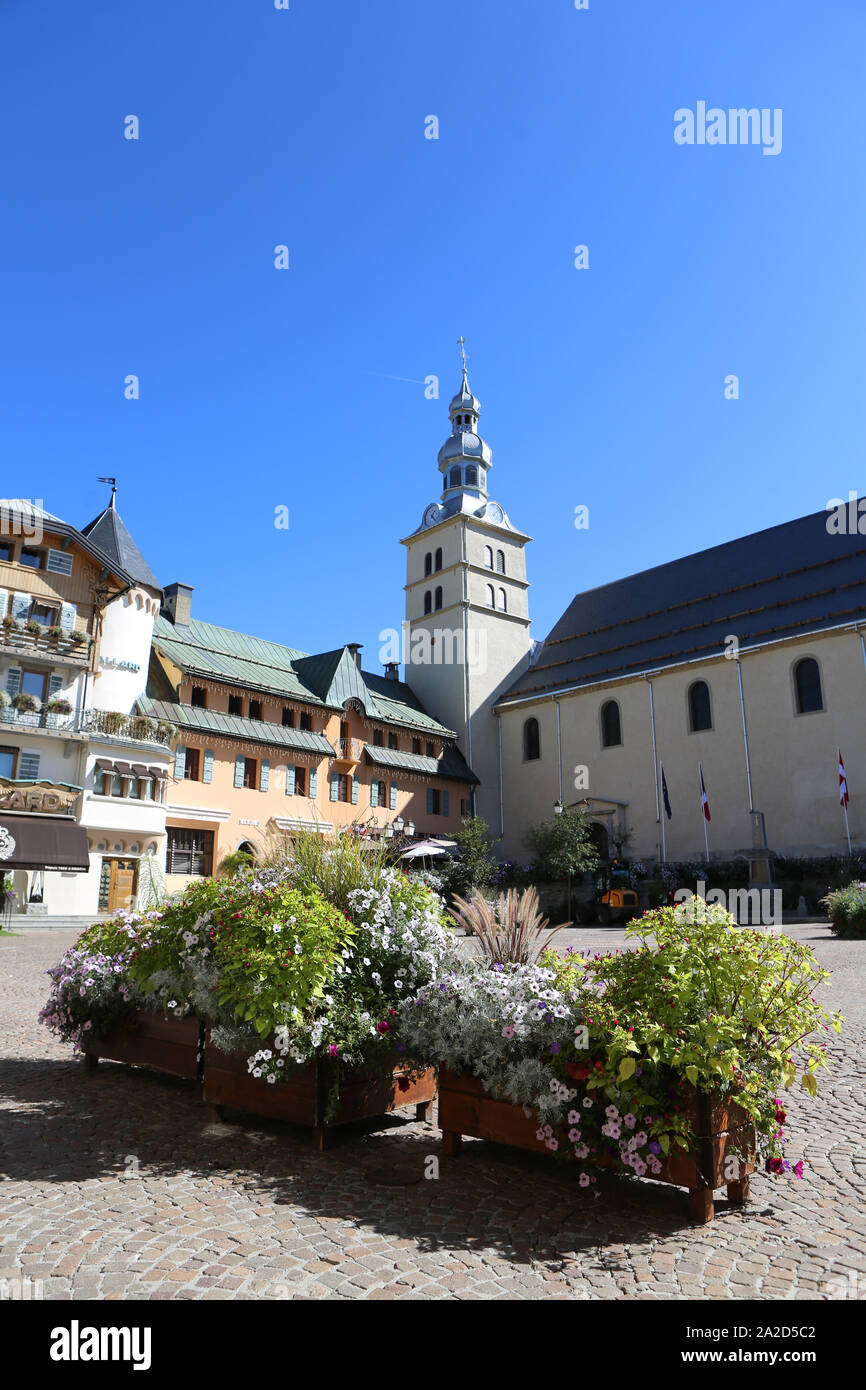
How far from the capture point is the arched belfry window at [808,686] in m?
36.2

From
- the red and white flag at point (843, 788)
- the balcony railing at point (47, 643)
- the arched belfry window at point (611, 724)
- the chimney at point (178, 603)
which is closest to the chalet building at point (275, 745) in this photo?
the chimney at point (178, 603)

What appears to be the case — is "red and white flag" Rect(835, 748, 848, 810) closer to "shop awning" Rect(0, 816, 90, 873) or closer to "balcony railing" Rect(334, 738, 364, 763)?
"balcony railing" Rect(334, 738, 364, 763)

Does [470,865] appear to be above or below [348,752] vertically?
below

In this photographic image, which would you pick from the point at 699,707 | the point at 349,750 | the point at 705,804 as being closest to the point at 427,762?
the point at 349,750

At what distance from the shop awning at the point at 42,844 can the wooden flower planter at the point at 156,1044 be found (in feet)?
72.3

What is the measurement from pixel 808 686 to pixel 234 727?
23.7 meters

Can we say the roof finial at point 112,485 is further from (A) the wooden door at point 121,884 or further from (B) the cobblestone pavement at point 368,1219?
(B) the cobblestone pavement at point 368,1219

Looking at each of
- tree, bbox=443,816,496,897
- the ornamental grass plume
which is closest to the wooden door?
tree, bbox=443,816,496,897

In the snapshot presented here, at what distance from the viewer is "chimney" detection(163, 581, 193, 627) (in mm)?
38812

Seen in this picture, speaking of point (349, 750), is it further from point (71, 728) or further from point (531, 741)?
point (71, 728)

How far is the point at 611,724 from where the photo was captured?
43.9 m

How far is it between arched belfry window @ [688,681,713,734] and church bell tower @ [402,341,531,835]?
1225cm
